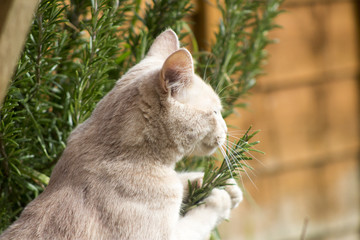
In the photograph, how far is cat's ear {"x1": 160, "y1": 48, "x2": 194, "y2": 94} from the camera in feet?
2.49

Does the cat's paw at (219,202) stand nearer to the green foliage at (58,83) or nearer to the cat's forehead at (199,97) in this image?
the green foliage at (58,83)

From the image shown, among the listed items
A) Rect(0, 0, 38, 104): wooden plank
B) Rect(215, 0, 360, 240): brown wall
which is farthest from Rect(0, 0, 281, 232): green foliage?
Rect(215, 0, 360, 240): brown wall

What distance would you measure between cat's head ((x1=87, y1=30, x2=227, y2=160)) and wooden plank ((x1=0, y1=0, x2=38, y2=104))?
31 centimetres

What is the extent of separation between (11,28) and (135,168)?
1.23ft

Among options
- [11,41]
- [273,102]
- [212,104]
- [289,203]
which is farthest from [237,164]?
[289,203]

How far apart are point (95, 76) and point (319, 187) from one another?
6.51ft

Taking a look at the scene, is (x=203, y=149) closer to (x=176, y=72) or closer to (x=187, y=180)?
(x=187, y=180)

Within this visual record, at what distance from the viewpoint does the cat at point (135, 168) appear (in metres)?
0.75

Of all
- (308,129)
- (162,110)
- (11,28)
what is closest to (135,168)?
(162,110)

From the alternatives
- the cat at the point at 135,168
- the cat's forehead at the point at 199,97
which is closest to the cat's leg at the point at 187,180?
the cat at the point at 135,168

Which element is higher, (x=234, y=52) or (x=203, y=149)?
(x=234, y=52)

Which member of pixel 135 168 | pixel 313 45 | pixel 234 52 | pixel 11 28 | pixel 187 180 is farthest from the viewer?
pixel 313 45

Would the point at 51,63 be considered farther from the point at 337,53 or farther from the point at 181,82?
the point at 337,53

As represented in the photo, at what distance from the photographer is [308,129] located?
2.49 m
